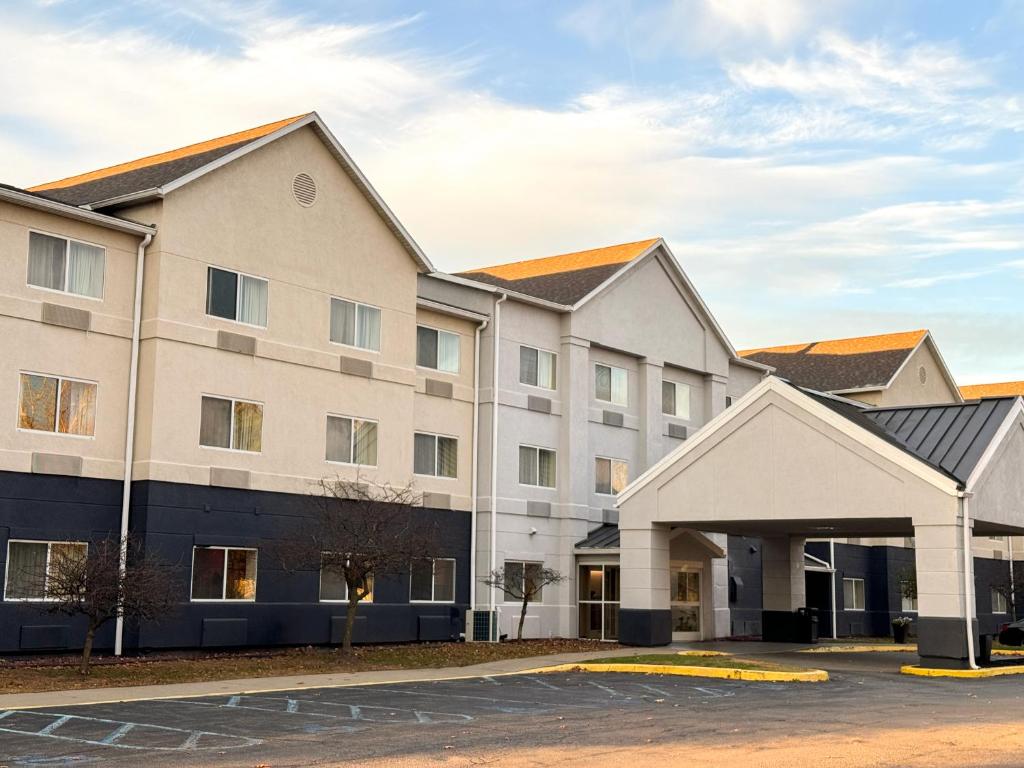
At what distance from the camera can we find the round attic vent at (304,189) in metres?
30.0

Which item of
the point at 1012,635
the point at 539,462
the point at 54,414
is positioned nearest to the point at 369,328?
the point at 539,462

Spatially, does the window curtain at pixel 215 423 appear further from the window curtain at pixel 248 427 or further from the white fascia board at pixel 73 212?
the white fascia board at pixel 73 212

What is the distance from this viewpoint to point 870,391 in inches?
2039

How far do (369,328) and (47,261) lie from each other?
28.5 feet

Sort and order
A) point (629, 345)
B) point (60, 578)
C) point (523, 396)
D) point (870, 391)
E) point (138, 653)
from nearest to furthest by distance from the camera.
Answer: point (60, 578), point (138, 653), point (523, 396), point (629, 345), point (870, 391)

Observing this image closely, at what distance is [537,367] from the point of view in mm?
36812

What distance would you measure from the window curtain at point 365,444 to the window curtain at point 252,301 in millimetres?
3992

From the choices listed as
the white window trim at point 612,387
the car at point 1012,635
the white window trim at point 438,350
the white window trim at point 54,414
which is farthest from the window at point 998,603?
the white window trim at point 54,414

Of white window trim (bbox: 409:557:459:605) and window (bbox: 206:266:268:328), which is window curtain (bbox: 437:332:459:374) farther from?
window (bbox: 206:266:268:328)

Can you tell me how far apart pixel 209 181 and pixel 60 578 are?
9.97 meters

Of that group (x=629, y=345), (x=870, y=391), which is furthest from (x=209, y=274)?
(x=870, y=391)

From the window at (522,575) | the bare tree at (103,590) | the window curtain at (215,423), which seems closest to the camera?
the bare tree at (103,590)

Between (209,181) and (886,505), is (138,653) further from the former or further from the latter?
(886,505)

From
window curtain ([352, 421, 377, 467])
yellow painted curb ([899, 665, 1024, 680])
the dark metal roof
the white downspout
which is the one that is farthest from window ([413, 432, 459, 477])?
yellow painted curb ([899, 665, 1024, 680])
